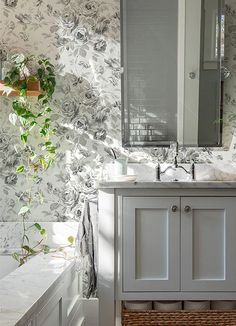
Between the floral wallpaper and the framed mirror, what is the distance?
0.09 m

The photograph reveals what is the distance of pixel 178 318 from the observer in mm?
2805

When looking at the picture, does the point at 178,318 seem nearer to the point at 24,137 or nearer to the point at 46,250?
the point at 46,250

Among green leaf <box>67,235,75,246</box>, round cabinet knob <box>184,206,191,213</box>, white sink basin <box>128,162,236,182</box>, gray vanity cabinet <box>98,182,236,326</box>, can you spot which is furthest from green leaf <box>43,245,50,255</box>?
round cabinet knob <box>184,206,191,213</box>

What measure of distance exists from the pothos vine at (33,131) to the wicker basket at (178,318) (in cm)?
64

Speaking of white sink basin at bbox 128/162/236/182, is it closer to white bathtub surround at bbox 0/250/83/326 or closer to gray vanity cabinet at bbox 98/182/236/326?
gray vanity cabinet at bbox 98/182/236/326

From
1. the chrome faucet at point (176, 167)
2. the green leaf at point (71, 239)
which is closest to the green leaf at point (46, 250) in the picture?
the green leaf at point (71, 239)

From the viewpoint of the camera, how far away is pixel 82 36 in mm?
3182

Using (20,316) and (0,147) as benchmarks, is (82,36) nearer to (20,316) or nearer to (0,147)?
(0,147)

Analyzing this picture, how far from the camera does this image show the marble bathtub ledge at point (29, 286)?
174 cm

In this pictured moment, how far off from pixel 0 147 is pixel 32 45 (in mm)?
661

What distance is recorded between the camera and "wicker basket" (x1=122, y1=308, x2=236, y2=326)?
9.20ft

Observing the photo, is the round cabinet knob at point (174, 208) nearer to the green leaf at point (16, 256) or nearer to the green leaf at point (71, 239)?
the green leaf at point (71, 239)

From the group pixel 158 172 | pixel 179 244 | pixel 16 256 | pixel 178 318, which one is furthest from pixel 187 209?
pixel 16 256

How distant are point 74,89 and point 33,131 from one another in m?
0.36
